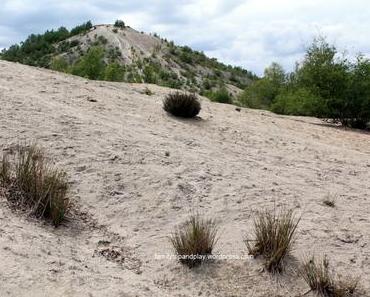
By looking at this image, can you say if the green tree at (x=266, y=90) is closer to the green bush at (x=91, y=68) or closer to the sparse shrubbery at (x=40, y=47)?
the green bush at (x=91, y=68)

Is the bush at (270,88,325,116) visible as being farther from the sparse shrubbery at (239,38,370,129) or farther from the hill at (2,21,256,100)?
the hill at (2,21,256,100)

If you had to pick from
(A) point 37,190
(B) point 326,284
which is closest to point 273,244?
(B) point 326,284

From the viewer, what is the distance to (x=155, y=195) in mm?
7438

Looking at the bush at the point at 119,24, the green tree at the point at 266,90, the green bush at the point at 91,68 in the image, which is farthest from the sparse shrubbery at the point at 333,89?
the bush at the point at 119,24

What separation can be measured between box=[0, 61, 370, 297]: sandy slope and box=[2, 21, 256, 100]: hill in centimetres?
4624

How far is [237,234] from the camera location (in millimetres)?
6645

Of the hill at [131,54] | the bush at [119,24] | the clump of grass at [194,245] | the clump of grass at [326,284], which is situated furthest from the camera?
the bush at [119,24]

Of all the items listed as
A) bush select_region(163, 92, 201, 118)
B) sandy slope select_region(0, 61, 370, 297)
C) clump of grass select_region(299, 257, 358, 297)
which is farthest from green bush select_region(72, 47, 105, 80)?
clump of grass select_region(299, 257, 358, 297)

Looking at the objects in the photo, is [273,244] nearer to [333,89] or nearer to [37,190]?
[37,190]

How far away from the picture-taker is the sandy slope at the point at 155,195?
5.46 metres

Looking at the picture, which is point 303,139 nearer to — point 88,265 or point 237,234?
point 237,234

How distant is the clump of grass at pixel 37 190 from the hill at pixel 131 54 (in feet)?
166

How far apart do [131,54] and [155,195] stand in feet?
205

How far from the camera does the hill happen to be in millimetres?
64625
